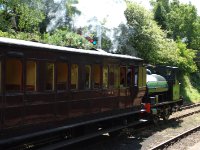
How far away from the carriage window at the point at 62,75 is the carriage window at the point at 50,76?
295 millimetres

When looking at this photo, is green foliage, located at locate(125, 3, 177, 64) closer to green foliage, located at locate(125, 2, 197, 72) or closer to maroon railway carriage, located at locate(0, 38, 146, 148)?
green foliage, located at locate(125, 2, 197, 72)

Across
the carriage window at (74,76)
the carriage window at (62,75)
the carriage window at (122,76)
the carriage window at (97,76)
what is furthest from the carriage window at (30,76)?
the carriage window at (122,76)

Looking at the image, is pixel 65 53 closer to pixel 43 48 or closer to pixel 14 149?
pixel 43 48

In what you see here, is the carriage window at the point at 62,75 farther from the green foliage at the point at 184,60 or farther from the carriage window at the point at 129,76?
the green foliage at the point at 184,60

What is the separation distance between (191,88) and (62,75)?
3146cm

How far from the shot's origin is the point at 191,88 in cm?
4075

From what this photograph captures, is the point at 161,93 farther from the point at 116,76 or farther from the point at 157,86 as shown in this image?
the point at 116,76

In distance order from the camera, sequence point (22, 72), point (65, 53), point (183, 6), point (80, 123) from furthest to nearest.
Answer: point (183, 6) → point (80, 123) → point (65, 53) → point (22, 72)

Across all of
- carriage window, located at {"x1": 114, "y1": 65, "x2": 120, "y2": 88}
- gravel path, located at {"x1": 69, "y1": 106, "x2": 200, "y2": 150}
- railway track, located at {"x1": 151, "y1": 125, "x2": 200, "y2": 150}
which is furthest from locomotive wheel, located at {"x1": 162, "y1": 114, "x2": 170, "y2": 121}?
carriage window, located at {"x1": 114, "y1": 65, "x2": 120, "y2": 88}

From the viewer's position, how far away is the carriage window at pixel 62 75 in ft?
35.3

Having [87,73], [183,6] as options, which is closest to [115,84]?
[87,73]

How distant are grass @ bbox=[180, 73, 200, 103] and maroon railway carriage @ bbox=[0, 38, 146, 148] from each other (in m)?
20.5

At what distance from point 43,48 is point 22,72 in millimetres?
867

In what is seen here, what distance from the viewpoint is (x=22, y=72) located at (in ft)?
30.8
